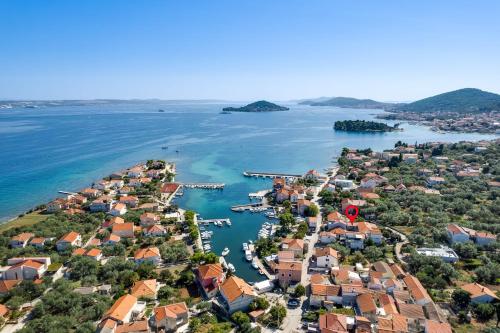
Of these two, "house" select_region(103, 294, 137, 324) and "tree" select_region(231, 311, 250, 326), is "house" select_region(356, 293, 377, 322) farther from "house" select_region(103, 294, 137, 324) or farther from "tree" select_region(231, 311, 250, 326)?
"house" select_region(103, 294, 137, 324)

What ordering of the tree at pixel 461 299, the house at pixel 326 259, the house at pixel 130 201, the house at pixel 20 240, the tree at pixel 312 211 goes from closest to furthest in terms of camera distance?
the tree at pixel 461 299 < the house at pixel 326 259 < the house at pixel 20 240 < the tree at pixel 312 211 < the house at pixel 130 201

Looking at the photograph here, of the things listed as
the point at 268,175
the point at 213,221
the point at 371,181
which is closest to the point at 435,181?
the point at 371,181

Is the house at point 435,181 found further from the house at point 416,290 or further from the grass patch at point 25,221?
the grass patch at point 25,221

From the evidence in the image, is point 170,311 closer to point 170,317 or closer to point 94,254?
point 170,317

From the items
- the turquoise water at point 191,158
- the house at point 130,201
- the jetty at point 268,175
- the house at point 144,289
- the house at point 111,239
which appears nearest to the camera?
the house at point 144,289

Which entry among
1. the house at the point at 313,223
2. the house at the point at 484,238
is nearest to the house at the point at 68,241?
the house at the point at 313,223

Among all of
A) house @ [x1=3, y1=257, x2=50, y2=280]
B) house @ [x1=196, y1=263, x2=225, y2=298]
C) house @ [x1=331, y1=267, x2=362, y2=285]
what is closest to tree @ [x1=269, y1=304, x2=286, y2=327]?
house @ [x1=196, y1=263, x2=225, y2=298]
